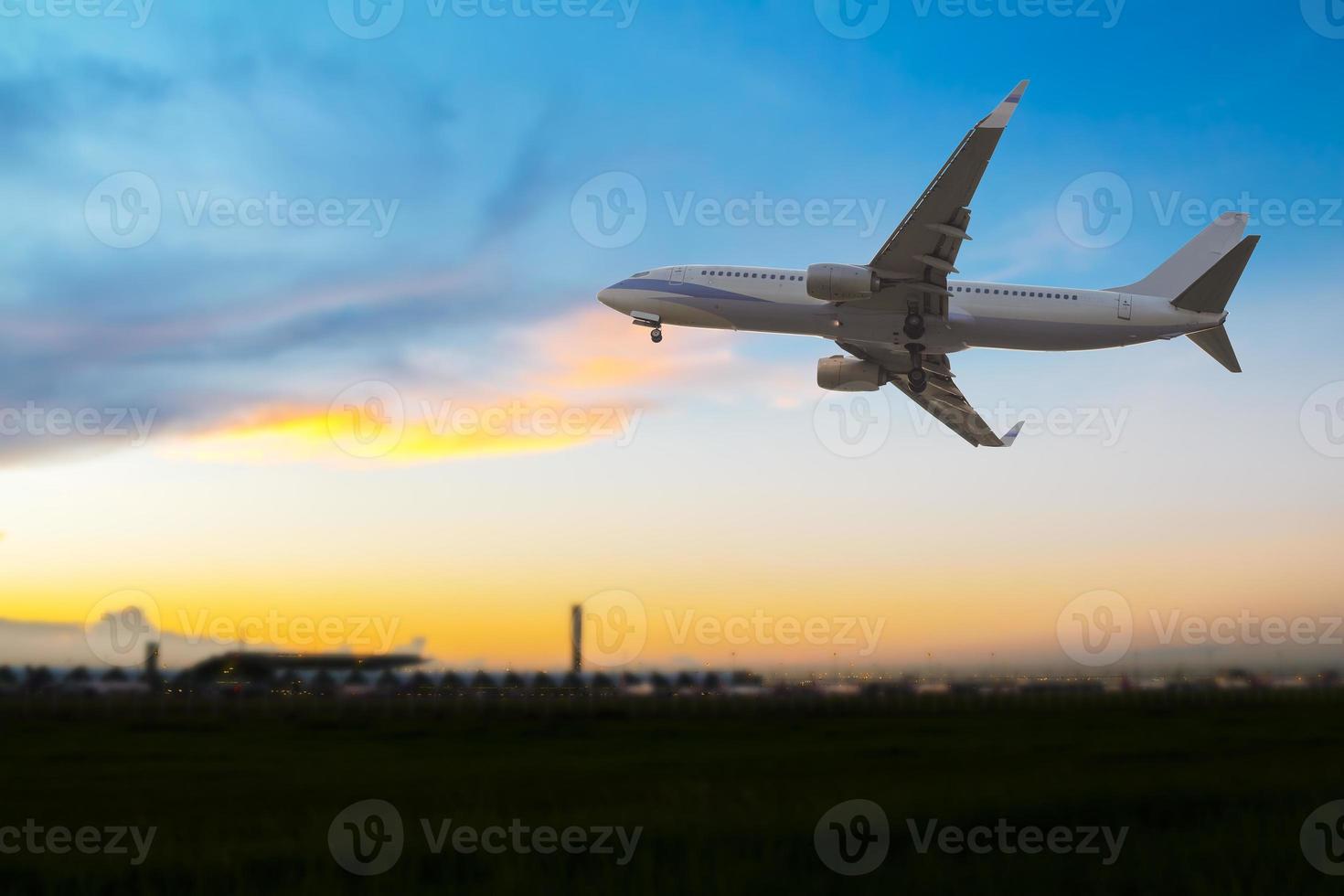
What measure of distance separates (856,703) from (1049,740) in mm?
28951

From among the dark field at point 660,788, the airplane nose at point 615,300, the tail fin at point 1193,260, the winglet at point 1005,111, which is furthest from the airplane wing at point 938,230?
the dark field at point 660,788

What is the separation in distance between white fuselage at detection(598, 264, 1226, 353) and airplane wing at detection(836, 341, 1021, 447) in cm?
375

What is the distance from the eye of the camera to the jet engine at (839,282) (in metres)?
54.3

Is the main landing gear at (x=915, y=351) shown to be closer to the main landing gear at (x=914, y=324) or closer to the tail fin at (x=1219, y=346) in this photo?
the main landing gear at (x=914, y=324)

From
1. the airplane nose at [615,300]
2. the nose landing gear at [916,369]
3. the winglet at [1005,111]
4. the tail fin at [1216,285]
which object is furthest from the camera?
the airplane nose at [615,300]

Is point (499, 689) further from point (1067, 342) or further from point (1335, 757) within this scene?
point (1335, 757)

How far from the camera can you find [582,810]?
3044cm

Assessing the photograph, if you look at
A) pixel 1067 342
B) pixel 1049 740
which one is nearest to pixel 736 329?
pixel 1067 342

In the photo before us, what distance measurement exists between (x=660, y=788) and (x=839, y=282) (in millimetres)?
27973

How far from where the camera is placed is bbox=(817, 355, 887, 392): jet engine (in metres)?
65.6

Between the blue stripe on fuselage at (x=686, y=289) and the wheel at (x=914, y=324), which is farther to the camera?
the blue stripe on fuselage at (x=686, y=289)

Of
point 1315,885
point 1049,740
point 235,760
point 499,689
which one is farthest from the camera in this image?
point 499,689

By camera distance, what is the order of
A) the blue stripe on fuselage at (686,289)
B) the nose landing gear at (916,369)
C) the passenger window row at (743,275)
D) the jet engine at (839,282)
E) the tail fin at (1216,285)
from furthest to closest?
the nose landing gear at (916,369) → the blue stripe on fuselage at (686,289) → the passenger window row at (743,275) → the jet engine at (839,282) → the tail fin at (1216,285)

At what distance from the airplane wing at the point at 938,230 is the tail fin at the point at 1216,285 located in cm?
1199
